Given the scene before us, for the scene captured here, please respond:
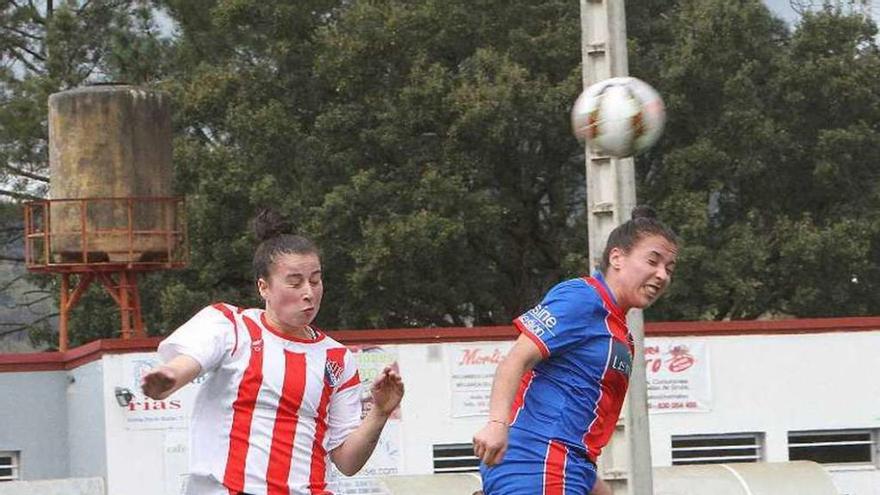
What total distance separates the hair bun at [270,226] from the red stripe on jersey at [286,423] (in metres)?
0.41

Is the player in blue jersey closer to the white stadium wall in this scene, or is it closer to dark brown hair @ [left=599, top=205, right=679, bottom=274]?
dark brown hair @ [left=599, top=205, right=679, bottom=274]

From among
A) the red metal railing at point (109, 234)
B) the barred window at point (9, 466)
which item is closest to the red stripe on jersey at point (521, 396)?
the barred window at point (9, 466)

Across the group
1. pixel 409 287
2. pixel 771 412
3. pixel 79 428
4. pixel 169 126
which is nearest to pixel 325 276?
pixel 409 287

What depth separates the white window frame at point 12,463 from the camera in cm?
2678

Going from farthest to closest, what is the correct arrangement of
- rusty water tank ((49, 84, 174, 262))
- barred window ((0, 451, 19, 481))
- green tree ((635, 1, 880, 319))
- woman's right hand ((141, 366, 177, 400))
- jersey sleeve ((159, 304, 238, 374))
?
green tree ((635, 1, 880, 319))
rusty water tank ((49, 84, 174, 262))
barred window ((0, 451, 19, 481))
jersey sleeve ((159, 304, 238, 374))
woman's right hand ((141, 366, 177, 400))

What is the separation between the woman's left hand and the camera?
5848 mm

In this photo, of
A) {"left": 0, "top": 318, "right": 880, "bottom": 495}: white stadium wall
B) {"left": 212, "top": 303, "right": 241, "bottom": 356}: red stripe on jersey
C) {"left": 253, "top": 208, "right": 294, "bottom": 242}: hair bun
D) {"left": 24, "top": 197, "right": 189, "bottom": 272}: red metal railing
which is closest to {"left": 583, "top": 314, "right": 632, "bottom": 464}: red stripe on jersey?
{"left": 253, "top": 208, "right": 294, "bottom": 242}: hair bun

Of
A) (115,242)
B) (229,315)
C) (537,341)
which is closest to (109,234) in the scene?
(115,242)

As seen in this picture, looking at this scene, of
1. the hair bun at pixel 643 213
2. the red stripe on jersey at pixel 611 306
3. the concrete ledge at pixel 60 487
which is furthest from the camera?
the concrete ledge at pixel 60 487

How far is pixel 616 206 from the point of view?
15234 mm

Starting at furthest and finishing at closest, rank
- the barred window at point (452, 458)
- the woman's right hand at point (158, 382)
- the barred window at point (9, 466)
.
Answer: the barred window at point (9, 466) → the barred window at point (452, 458) → the woman's right hand at point (158, 382)

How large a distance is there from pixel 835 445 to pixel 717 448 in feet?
5.39

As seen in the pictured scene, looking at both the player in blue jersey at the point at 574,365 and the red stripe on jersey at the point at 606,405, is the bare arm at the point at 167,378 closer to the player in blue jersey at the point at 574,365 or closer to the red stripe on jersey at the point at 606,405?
the player in blue jersey at the point at 574,365

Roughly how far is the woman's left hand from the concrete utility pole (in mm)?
9366
